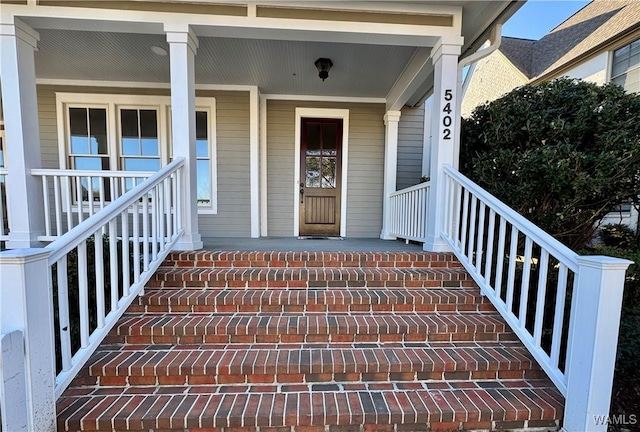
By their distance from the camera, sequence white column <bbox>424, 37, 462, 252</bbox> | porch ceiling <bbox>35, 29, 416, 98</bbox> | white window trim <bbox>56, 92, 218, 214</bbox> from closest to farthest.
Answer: white column <bbox>424, 37, 462, 252</bbox>, porch ceiling <bbox>35, 29, 416, 98</bbox>, white window trim <bbox>56, 92, 218, 214</bbox>

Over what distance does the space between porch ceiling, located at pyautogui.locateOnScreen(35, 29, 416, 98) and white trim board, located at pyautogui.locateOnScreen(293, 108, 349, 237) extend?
311 millimetres

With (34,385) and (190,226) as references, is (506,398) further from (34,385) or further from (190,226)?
(190,226)

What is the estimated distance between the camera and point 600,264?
1.42 metres

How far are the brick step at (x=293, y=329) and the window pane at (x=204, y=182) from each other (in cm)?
278

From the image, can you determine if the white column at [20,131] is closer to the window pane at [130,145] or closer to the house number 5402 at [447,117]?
the window pane at [130,145]

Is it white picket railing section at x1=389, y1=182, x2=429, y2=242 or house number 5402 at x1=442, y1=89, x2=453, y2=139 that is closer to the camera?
house number 5402 at x1=442, y1=89, x2=453, y2=139

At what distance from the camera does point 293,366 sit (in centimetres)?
176

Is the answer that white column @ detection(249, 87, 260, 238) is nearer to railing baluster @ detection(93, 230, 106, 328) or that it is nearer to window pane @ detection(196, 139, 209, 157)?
window pane @ detection(196, 139, 209, 157)

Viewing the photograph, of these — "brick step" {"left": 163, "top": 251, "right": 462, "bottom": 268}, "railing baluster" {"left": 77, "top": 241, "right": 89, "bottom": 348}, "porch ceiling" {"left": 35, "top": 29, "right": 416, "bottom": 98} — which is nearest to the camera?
"railing baluster" {"left": 77, "top": 241, "right": 89, "bottom": 348}

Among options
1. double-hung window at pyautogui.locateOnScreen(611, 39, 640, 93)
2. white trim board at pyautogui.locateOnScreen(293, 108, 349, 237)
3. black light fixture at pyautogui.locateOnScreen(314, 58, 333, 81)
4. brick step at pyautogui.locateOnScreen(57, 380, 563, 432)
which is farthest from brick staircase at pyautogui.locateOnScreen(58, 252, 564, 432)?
double-hung window at pyautogui.locateOnScreen(611, 39, 640, 93)

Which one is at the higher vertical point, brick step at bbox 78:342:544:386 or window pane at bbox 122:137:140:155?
window pane at bbox 122:137:140:155

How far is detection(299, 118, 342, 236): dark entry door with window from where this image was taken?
495 cm

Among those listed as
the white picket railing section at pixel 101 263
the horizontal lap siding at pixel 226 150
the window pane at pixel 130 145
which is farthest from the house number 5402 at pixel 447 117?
the window pane at pixel 130 145

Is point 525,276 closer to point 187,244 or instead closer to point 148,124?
point 187,244
